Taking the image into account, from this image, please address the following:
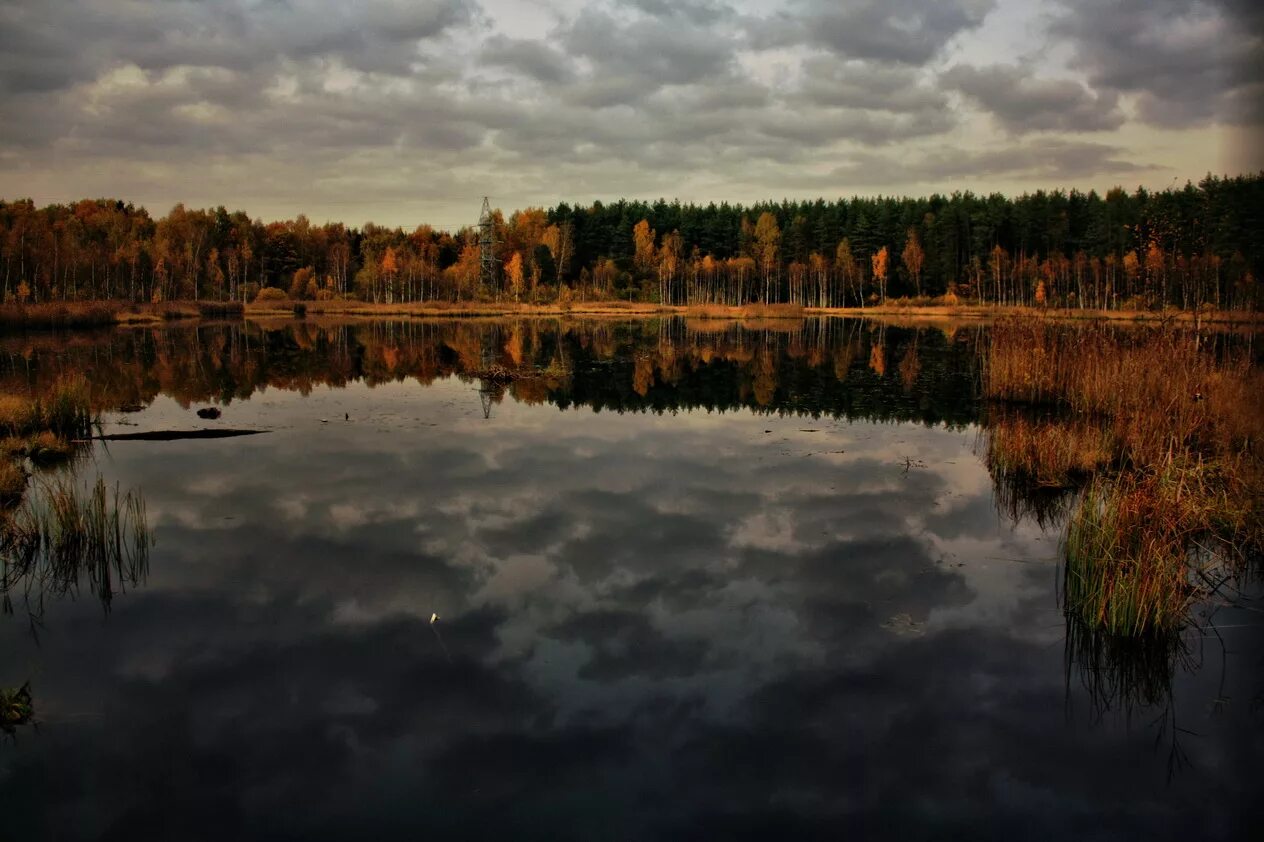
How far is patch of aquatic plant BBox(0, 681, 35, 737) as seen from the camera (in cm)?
686

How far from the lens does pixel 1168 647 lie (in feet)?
26.9

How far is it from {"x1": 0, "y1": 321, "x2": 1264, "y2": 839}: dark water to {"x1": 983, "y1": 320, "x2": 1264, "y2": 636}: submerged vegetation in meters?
0.57

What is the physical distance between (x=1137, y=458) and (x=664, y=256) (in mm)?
92730

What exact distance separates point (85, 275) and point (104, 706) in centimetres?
10091

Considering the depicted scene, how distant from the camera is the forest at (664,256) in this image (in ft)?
297

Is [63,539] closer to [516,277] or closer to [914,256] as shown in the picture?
[516,277]

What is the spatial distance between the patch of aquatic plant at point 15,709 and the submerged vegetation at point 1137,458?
32.5ft

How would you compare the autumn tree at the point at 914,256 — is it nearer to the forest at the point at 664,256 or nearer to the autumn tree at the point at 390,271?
the forest at the point at 664,256

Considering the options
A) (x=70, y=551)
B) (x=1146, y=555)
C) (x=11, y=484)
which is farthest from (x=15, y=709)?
(x=1146, y=555)

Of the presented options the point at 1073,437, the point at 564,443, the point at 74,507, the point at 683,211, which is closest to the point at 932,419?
the point at 1073,437

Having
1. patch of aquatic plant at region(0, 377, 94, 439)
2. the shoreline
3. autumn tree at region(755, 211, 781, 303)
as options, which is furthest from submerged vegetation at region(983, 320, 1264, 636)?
autumn tree at region(755, 211, 781, 303)

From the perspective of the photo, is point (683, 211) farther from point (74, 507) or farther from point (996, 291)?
point (74, 507)

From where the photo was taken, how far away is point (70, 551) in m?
10.6

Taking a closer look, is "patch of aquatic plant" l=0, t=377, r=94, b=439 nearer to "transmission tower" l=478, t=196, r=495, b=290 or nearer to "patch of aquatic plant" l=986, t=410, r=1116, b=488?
"patch of aquatic plant" l=986, t=410, r=1116, b=488
